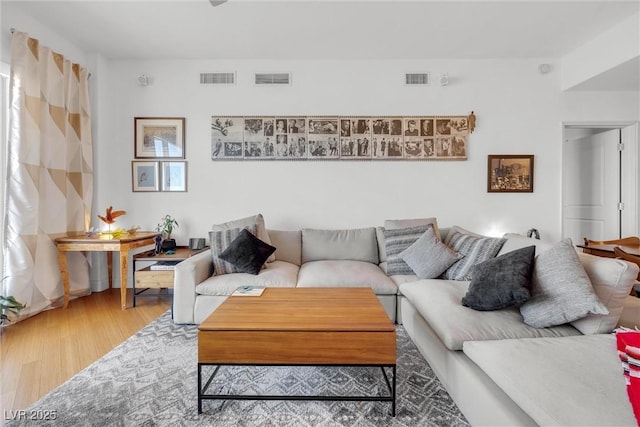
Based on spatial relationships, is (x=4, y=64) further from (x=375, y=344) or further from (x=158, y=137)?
(x=375, y=344)

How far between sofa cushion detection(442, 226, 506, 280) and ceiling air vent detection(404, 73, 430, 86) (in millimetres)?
2037

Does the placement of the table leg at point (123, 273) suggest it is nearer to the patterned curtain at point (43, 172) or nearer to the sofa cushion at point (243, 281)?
the patterned curtain at point (43, 172)

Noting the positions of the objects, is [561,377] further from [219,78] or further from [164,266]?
[219,78]

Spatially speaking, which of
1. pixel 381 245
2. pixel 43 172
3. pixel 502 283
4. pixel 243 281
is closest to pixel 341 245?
pixel 381 245

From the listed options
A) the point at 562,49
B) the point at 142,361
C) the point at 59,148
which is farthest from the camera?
the point at 562,49

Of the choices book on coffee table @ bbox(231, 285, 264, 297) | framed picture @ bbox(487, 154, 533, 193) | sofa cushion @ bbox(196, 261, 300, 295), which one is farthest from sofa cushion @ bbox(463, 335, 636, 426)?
framed picture @ bbox(487, 154, 533, 193)

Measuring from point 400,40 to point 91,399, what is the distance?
12.9ft

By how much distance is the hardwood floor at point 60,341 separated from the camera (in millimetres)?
1755

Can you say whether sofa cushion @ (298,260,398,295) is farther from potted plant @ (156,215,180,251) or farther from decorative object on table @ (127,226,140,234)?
decorative object on table @ (127,226,140,234)

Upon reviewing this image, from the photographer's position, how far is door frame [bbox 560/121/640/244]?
3648 millimetres

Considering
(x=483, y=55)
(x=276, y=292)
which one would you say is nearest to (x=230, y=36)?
(x=276, y=292)

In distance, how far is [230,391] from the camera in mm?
1681

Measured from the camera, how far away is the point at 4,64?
268cm

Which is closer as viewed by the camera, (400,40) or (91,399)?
(91,399)
